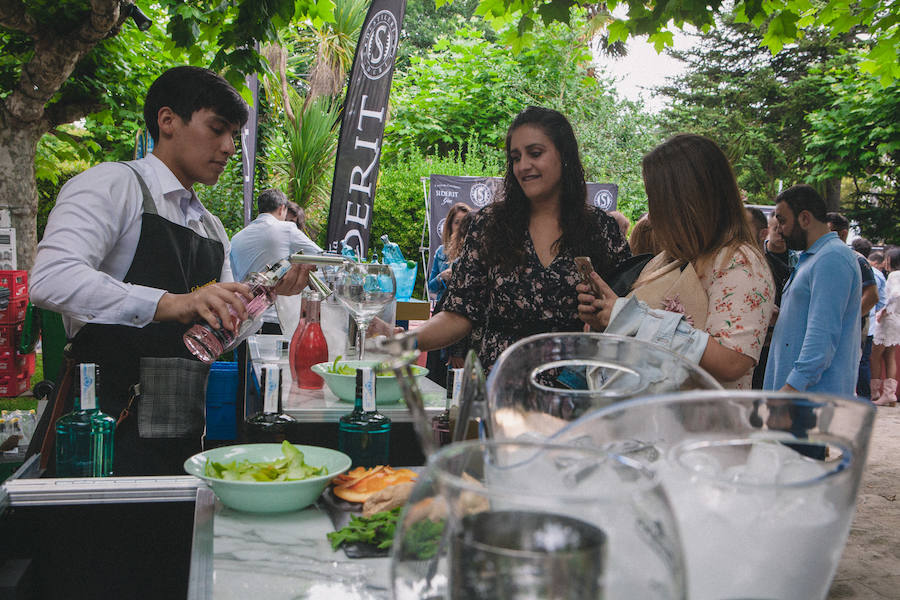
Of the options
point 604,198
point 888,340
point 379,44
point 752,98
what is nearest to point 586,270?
point 379,44

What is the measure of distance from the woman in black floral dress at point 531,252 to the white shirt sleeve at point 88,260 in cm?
100

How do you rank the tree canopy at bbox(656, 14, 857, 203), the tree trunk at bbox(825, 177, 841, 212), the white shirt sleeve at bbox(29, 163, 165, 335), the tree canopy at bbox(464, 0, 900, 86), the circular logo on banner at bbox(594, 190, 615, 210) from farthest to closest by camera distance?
the tree canopy at bbox(656, 14, 857, 203) → the tree trunk at bbox(825, 177, 841, 212) → the circular logo on banner at bbox(594, 190, 615, 210) → the tree canopy at bbox(464, 0, 900, 86) → the white shirt sleeve at bbox(29, 163, 165, 335)

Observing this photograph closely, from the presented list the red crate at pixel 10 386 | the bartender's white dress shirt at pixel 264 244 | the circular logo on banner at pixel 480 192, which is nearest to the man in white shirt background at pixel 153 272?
the bartender's white dress shirt at pixel 264 244

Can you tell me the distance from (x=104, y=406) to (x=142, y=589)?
0.75m

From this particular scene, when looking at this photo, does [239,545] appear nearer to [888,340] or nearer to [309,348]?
[309,348]

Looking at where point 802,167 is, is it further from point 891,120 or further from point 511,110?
point 511,110

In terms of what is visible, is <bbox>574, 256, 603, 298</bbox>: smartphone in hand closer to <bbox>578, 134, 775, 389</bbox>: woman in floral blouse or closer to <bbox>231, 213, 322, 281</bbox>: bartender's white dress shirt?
<bbox>578, 134, 775, 389</bbox>: woman in floral blouse

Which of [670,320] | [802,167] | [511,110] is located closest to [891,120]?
[511,110]

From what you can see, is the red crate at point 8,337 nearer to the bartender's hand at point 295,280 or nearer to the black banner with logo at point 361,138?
the black banner with logo at point 361,138

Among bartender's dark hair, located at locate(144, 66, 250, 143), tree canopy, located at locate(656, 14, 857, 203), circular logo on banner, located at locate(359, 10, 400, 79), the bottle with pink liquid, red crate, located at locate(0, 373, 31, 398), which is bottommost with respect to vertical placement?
red crate, located at locate(0, 373, 31, 398)

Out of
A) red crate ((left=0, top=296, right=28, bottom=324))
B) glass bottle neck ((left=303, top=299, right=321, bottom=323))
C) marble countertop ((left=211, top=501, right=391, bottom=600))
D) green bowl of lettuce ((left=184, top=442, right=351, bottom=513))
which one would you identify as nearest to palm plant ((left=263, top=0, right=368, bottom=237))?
red crate ((left=0, top=296, right=28, bottom=324))

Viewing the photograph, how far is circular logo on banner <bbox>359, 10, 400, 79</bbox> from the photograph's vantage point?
227 inches

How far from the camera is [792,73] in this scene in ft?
60.2

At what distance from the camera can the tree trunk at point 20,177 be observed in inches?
243
